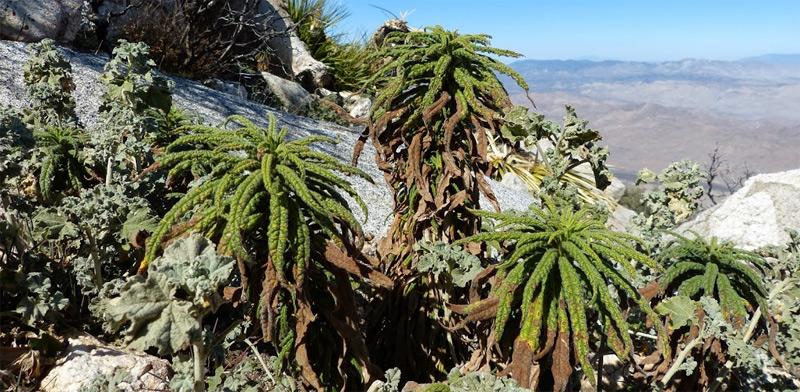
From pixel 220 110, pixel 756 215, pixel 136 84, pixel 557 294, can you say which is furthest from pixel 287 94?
pixel 557 294

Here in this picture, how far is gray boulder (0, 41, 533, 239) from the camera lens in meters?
4.83

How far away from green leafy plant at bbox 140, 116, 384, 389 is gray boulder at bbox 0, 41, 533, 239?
194 centimetres

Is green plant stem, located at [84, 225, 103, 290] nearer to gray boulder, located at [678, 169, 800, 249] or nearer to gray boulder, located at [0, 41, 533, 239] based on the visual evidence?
gray boulder, located at [0, 41, 533, 239]

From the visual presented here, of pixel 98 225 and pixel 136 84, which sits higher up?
pixel 136 84

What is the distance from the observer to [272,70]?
9.98 meters

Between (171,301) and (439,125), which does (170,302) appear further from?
(439,125)

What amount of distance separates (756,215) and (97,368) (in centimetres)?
652

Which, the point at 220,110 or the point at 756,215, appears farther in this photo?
the point at 756,215

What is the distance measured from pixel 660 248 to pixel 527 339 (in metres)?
1.71

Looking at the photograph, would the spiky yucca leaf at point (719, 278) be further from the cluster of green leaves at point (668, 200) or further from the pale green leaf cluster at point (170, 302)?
the pale green leaf cluster at point (170, 302)

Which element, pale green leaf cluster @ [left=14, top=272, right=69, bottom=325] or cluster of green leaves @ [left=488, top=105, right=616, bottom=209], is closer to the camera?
pale green leaf cluster @ [left=14, top=272, right=69, bottom=325]

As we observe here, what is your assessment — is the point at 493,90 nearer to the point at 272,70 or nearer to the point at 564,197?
the point at 564,197

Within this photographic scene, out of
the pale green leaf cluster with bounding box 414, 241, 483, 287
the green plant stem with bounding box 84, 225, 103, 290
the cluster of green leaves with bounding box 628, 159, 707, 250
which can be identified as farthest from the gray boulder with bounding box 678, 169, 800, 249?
the green plant stem with bounding box 84, 225, 103, 290

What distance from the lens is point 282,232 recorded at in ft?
5.69
